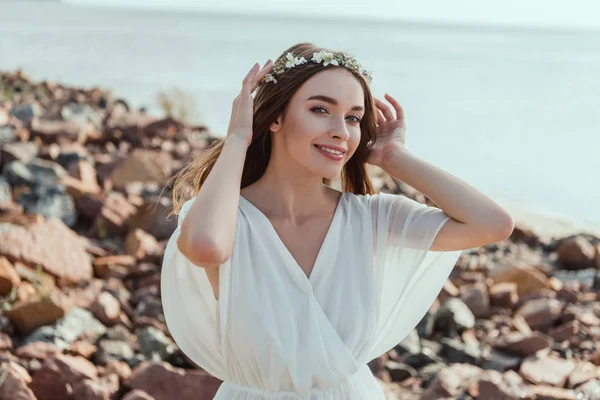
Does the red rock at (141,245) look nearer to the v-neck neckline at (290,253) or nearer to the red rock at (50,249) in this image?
the red rock at (50,249)

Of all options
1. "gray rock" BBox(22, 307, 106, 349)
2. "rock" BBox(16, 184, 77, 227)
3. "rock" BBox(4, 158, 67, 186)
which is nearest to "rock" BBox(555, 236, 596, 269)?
"rock" BBox(16, 184, 77, 227)

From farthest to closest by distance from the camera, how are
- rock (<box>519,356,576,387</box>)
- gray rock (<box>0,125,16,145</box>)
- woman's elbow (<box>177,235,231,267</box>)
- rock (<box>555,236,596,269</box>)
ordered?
1. gray rock (<box>0,125,16,145</box>)
2. rock (<box>555,236,596,269</box>)
3. rock (<box>519,356,576,387</box>)
4. woman's elbow (<box>177,235,231,267</box>)

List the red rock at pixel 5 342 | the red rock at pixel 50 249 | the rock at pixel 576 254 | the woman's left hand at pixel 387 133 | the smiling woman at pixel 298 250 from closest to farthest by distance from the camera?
the smiling woman at pixel 298 250 → the woman's left hand at pixel 387 133 → the red rock at pixel 5 342 → the red rock at pixel 50 249 → the rock at pixel 576 254

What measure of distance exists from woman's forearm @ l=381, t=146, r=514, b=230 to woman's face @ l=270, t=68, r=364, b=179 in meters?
0.20

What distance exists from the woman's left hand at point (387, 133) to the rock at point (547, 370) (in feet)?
8.67

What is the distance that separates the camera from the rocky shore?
4.80 metres

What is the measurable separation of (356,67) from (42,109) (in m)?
9.64

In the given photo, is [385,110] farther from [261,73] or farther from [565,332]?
[565,332]

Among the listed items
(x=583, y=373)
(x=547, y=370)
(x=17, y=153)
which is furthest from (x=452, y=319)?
(x=17, y=153)

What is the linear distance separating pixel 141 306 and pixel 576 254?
13.7ft

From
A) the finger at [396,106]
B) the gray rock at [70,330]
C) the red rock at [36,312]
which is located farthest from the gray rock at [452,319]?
the finger at [396,106]

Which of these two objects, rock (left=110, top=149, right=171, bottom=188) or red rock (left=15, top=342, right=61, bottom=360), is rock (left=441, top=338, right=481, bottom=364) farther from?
rock (left=110, top=149, right=171, bottom=188)

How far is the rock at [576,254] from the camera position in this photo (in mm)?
8164

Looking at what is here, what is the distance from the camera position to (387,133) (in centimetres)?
322
